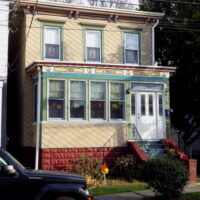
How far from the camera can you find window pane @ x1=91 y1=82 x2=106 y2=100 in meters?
16.7

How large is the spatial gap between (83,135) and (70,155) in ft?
3.44

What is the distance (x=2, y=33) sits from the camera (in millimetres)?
17562

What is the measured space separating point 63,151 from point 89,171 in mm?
1524

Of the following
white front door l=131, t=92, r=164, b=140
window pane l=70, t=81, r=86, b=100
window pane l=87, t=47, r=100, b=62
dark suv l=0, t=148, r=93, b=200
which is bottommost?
dark suv l=0, t=148, r=93, b=200

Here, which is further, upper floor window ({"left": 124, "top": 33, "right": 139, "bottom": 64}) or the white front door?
upper floor window ({"left": 124, "top": 33, "right": 139, "bottom": 64})

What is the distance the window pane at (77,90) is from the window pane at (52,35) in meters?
3.05

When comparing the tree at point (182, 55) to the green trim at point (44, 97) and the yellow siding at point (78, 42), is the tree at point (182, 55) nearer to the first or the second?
the yellow siding at point (78, 42)

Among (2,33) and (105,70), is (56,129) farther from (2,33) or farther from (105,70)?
(2,33)

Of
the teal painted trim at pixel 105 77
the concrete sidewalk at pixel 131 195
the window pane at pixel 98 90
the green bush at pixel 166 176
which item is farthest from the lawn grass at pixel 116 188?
the teal painted trim at pixel 105 77

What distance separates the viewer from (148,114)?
17.7 metres

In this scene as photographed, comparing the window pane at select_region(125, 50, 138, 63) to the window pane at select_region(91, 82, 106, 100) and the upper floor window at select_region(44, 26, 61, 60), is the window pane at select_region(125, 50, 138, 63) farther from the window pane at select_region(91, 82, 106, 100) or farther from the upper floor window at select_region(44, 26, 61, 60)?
the upper floor window at select_region(44, 26, 61, 60)

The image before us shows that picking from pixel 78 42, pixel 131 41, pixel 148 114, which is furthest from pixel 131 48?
pixel 148 114

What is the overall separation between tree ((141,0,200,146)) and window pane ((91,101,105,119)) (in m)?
6.65

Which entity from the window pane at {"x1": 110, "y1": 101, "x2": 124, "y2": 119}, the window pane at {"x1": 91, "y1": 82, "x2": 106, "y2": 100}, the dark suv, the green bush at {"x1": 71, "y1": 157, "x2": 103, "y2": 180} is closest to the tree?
the window pane at {"x1": 110, "y1": 101, "x2": 124, "y2": 119}
